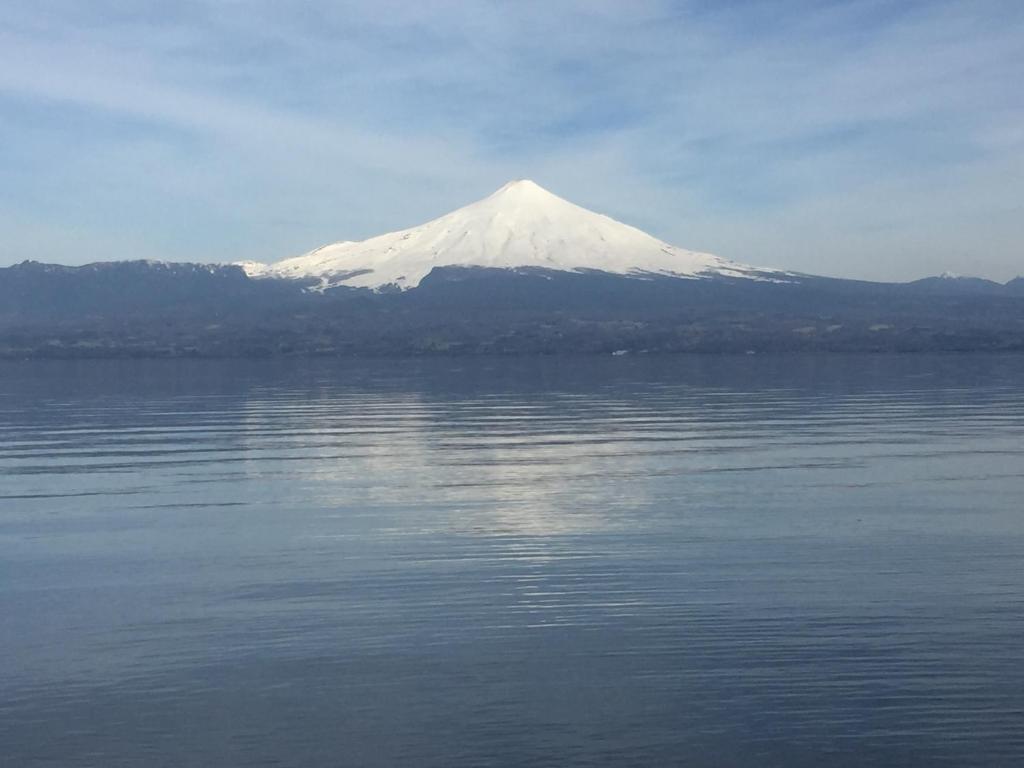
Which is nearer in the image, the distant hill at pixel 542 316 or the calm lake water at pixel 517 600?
the calm lake water at pixel 517 600

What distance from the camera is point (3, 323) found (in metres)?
171

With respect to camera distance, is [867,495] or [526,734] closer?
[526,734]

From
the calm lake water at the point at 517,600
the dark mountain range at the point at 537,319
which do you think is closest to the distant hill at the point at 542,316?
the dark mountain range at the point at 537,319

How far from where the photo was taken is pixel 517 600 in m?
15.6

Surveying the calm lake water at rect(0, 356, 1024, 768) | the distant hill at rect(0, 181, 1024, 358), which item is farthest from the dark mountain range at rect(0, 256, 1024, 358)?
the calm lake water at rect(0, 356, 1024, 768)

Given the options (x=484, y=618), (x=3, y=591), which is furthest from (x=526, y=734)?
(x=3, y=591)

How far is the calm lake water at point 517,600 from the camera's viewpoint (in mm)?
11164

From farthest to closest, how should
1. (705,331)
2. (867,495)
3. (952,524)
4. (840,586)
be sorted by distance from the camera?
1. (705,331)
2. (867,495)
3. (952,524)
4. (840,586)

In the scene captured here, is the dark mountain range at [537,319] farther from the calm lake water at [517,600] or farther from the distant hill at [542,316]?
the calm lake water at [517,600]

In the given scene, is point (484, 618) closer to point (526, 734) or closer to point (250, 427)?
point (526, 734)

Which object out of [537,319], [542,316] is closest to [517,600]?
[537,319]

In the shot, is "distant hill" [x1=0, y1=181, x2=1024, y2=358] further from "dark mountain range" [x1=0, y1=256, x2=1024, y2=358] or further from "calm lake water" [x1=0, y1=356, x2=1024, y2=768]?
"calm lake water" [x1=0, y1=356, x2=1024, y2=768]

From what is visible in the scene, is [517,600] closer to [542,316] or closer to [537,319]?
[537,319]

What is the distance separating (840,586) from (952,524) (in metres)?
5.32
